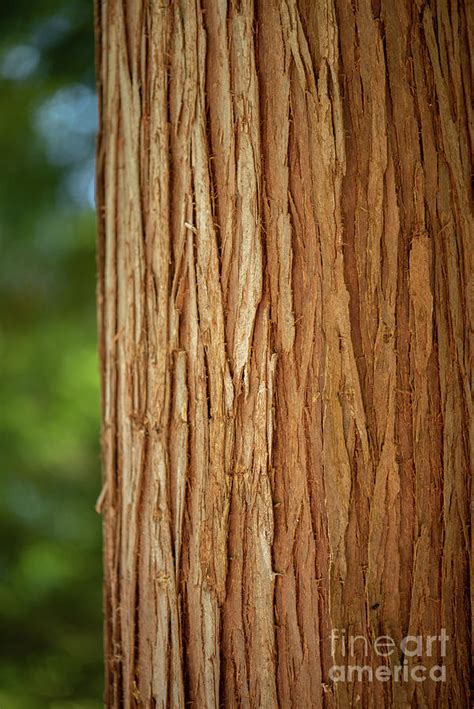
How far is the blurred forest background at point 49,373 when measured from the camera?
204 cm

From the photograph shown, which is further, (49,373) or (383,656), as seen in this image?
(49,373)

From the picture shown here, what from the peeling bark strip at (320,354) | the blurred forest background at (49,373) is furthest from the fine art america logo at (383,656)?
the blurred forest background at (49,373)

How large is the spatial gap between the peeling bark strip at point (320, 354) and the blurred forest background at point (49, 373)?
3.52ft

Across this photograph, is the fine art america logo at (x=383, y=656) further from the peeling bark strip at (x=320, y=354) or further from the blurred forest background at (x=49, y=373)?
the blurred forest background at (x=49, y=373)

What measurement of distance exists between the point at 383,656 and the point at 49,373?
141cm

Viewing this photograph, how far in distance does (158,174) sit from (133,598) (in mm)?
722

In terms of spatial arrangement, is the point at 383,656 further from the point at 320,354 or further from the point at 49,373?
the point at 49,373

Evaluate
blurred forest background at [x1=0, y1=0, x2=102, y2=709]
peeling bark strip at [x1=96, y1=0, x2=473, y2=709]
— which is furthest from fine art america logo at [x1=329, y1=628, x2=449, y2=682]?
blurred forest background at [x1=0, y1=0, x2=102, y2=709]

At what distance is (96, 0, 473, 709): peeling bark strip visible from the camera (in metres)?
1.01

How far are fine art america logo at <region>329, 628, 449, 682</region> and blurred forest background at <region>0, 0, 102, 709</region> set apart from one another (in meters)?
1.24

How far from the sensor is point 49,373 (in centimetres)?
209

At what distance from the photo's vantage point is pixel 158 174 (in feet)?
3.67

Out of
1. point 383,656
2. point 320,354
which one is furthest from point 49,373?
point 383,656

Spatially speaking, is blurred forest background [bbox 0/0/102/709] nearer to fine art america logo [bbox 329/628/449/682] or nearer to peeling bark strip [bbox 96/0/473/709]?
peeling bark strip [bbox 96/0/473/709]
